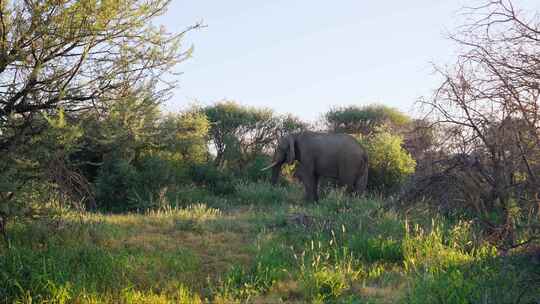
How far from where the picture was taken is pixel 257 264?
742 cm

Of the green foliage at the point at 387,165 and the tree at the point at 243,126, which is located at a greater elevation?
the tree at the point at 243,126

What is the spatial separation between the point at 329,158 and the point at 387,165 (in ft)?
9.48

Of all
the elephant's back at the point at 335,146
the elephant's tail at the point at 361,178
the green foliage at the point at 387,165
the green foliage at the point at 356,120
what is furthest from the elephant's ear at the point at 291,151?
the green foliage at the point at 356,120

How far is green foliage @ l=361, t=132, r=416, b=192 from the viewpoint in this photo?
17.9m

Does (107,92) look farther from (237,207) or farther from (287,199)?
(287,199)

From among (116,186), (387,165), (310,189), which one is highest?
(387,165)

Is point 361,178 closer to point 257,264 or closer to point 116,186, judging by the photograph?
point 116,186

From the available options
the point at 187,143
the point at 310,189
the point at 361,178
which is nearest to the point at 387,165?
the point at 361,178

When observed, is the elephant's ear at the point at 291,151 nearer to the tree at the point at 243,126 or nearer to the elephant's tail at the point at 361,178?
the elephant's tail at the point at 361,178

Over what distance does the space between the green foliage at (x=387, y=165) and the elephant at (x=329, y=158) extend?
73.6 inches

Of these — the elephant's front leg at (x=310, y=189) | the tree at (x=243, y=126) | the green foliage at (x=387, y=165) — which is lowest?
the elephant's front leg at (x=310, y=189)

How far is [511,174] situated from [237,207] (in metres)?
7.63

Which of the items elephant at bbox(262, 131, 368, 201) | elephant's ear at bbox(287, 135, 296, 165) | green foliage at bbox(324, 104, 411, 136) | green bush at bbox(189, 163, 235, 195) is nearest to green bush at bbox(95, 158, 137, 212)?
green bush at bbox(189, 163, 235, 195)

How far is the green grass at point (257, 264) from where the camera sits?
20.7 ft
